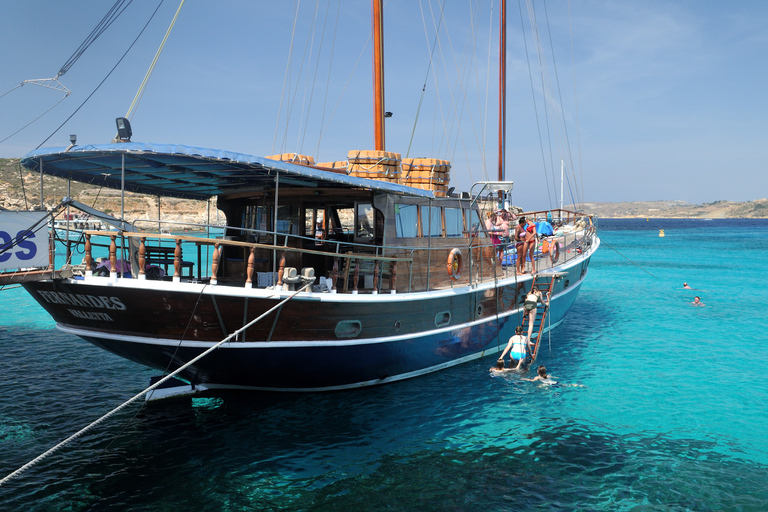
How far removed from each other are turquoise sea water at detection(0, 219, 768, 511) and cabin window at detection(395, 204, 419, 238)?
11.4ft

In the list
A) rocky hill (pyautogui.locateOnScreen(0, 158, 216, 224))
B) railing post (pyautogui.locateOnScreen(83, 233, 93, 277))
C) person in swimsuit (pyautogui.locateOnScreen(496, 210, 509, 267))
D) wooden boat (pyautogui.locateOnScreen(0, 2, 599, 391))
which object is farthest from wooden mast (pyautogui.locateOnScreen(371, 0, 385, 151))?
rocky hill (pyautogui.locateOnScreen(0, 158, 216, 224))

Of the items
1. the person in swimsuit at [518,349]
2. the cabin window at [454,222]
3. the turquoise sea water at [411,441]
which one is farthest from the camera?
the cabin window at [454,222]

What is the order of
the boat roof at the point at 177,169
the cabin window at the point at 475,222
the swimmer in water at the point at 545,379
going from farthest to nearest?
the cabin window at the point at 475,222 < the swimmer in water at the point at 545,379 < the boat roof at the point at 177,169

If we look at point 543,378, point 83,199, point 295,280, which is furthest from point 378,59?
point 83,199

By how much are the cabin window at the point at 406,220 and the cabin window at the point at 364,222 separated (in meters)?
0.57

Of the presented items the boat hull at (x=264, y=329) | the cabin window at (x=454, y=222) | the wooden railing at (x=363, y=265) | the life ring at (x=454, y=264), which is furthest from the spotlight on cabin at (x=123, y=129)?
the cabin window at (x=454, y=222)

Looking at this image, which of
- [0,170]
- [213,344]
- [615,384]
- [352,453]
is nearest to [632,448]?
[615,384]

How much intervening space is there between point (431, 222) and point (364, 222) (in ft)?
6.00

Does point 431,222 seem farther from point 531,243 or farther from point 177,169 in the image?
point 177,169

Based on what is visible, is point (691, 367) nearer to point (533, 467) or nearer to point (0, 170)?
point (533, 467)

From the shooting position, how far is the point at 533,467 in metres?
8.47

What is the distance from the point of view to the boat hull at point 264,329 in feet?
26.9

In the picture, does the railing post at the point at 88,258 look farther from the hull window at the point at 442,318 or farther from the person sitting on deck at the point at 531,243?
the person sitting on deck at the point at 531,243

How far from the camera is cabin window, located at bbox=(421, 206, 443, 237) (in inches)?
484
